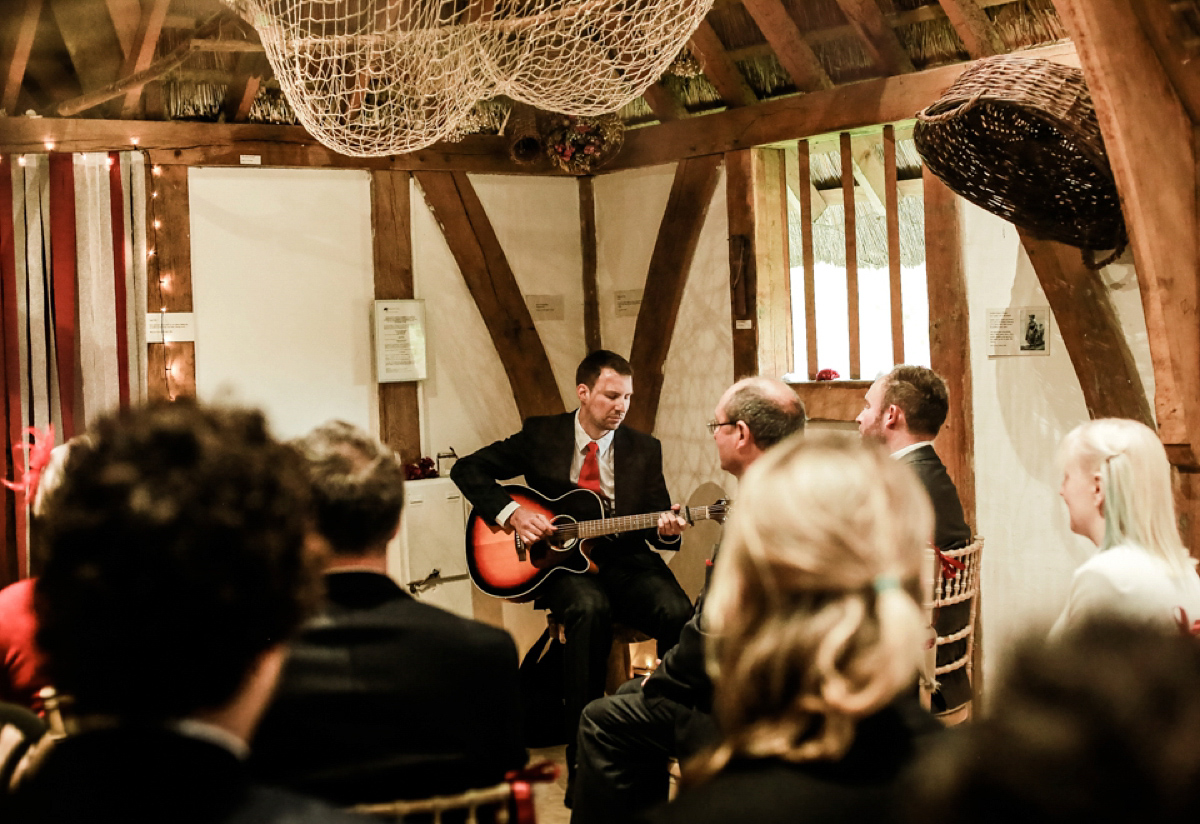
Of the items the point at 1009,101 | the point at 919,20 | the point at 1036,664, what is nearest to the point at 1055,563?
the point at 1009,101

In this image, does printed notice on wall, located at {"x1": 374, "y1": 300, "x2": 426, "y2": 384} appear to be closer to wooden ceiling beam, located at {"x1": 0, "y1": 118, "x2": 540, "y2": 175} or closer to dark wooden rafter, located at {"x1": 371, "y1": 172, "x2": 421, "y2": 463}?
dark wooden rafter, located at {"x1": 371, "y1": 172, "x2": 421, "y2": 463}

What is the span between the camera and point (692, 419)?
5.43 meters

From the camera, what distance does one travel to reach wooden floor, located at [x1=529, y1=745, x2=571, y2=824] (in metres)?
3.97

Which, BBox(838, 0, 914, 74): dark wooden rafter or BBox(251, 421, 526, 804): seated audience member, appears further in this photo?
BBox(838, 0, 914, 74): dark wooden rafter

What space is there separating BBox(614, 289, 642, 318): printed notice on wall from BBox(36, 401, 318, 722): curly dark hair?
466 cm

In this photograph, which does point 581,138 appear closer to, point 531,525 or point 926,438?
point 531,525

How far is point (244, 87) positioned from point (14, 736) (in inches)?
163

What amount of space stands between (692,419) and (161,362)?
2454 mm

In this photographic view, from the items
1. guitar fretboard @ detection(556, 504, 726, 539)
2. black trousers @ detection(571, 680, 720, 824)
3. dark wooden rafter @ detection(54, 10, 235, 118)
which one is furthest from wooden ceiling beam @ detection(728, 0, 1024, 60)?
black trousers @ detection(571, 680, 720, 824)

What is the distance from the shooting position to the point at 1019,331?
13.4 ft

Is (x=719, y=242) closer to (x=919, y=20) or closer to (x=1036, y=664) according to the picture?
(x=919, y=20)

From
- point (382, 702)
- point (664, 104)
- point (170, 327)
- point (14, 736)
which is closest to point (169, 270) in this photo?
point (170, 327)

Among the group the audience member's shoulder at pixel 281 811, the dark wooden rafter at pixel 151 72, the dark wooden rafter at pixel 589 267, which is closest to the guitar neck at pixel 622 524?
the dark wooden rafter at pixel 589 267

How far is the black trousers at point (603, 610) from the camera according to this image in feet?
13.9
